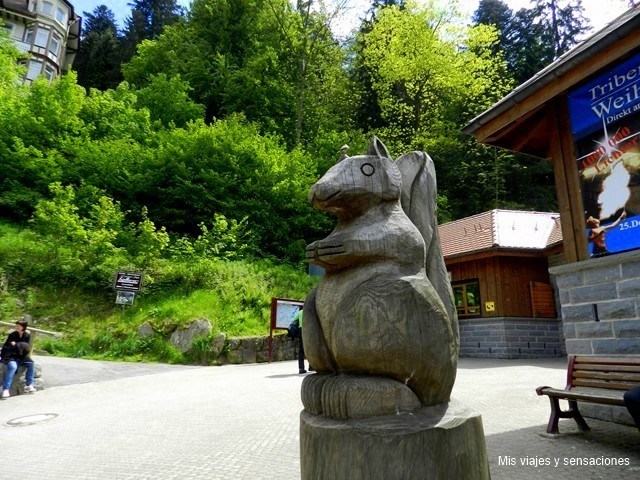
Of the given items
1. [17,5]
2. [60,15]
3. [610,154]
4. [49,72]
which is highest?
[60,15]

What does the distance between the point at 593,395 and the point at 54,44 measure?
4329cm

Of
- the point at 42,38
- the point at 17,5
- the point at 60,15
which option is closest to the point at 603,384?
the point at 42,38

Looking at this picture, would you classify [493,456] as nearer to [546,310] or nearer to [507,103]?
[507,103]

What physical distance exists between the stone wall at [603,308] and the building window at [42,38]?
41.3m

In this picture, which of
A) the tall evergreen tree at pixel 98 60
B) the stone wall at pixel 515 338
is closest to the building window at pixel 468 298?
the stone wall at pixel 515 338

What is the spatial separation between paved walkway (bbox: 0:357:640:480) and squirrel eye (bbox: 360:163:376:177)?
9.07 feet

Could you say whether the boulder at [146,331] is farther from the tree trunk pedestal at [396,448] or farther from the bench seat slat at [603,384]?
the tree trunk pedestal at [396,448]

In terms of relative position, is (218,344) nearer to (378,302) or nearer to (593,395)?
(593,395)

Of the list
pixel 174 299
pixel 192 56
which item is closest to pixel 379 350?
pixel 174 299

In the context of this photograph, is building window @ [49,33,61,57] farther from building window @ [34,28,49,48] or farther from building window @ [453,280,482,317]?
building window @ [453,280,482,317]

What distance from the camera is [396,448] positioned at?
1854 mm

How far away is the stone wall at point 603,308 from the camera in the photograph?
4.88 meters

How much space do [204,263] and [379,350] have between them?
13407mm

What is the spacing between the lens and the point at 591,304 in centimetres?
534
